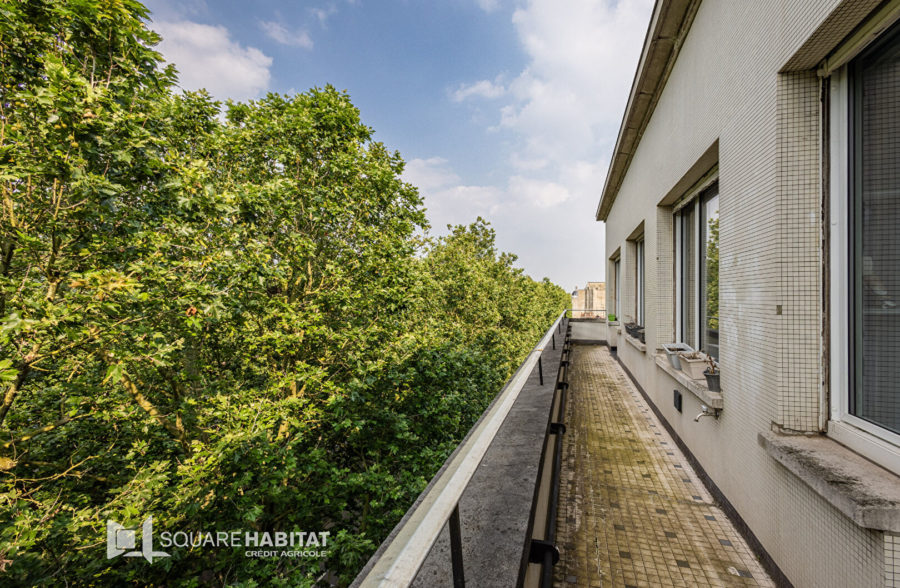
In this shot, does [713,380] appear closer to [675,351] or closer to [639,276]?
[675,351]

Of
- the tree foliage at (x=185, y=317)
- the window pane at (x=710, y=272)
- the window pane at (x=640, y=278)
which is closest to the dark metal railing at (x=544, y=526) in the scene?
the window pane at (x=710, y=272)

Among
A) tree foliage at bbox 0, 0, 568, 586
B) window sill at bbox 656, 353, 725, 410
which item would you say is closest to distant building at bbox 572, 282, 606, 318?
tree foliage at bbox 0, 0, 568, 586

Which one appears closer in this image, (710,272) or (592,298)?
(710,272)

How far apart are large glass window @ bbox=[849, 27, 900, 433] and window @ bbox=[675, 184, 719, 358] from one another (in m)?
1.83

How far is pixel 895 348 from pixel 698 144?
2.57 meters

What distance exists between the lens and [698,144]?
11.1 ft

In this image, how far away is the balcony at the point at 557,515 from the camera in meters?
0.89

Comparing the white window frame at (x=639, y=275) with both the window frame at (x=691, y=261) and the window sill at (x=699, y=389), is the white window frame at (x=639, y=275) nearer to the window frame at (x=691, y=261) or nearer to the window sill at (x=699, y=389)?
the window frame at (x=691, y=261)

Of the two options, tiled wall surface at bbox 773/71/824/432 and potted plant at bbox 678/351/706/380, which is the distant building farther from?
tiled wall surface at bbox 773/71/824/432

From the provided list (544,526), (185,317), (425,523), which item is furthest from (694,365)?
(185,317)

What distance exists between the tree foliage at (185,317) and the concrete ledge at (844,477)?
17.1ft

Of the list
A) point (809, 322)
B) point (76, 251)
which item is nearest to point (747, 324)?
point (809, 322)

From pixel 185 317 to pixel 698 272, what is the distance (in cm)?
641

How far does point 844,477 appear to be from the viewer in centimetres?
151
